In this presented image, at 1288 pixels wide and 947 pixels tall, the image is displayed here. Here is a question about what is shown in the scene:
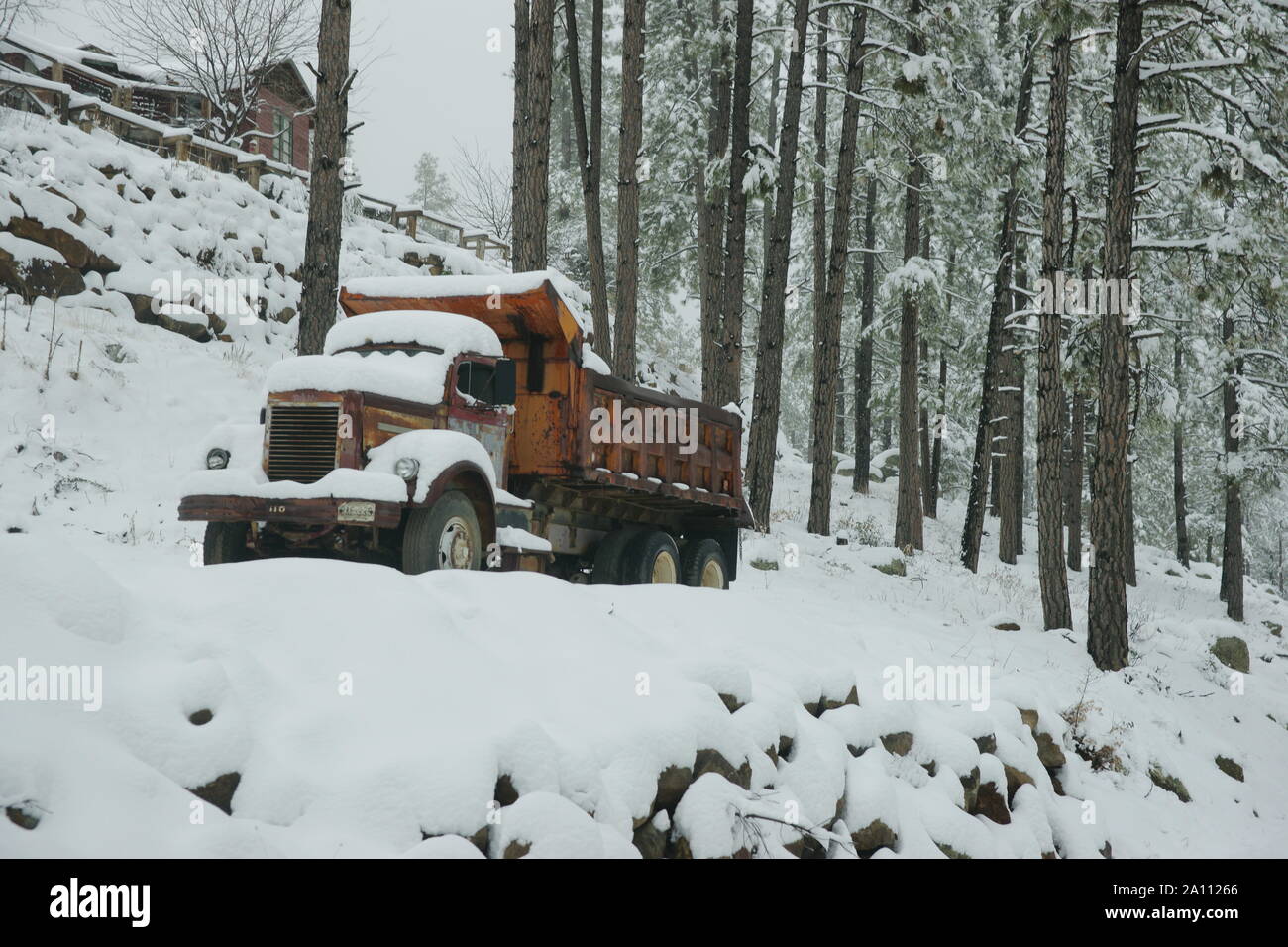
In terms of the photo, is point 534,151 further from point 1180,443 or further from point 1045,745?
point 1180,443

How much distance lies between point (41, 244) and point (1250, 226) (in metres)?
17.6

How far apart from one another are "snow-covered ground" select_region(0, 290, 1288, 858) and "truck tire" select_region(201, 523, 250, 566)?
0.66 m

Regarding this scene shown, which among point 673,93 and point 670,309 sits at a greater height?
point 673,93

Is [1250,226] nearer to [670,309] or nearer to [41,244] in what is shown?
[41,244]

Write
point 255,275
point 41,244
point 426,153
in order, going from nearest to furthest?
point 41,244, point 255,275, point 426,153

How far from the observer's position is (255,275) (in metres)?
18.8

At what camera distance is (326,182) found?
11594mm

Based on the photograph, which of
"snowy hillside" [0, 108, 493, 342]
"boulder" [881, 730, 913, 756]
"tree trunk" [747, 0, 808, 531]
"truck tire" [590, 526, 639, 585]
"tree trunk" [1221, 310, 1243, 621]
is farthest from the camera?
"tree trunk" [1221, 310, 1243, 621]

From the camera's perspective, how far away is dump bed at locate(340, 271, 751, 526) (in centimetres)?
961

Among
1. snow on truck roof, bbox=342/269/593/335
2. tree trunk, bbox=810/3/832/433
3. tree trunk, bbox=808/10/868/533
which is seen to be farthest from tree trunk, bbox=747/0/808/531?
snow on truck roof, bbox=342/269/593/335

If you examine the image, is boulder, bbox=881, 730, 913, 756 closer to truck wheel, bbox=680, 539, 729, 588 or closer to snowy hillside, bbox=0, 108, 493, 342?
truck wheel, bbox=680, 539, 729, 588
